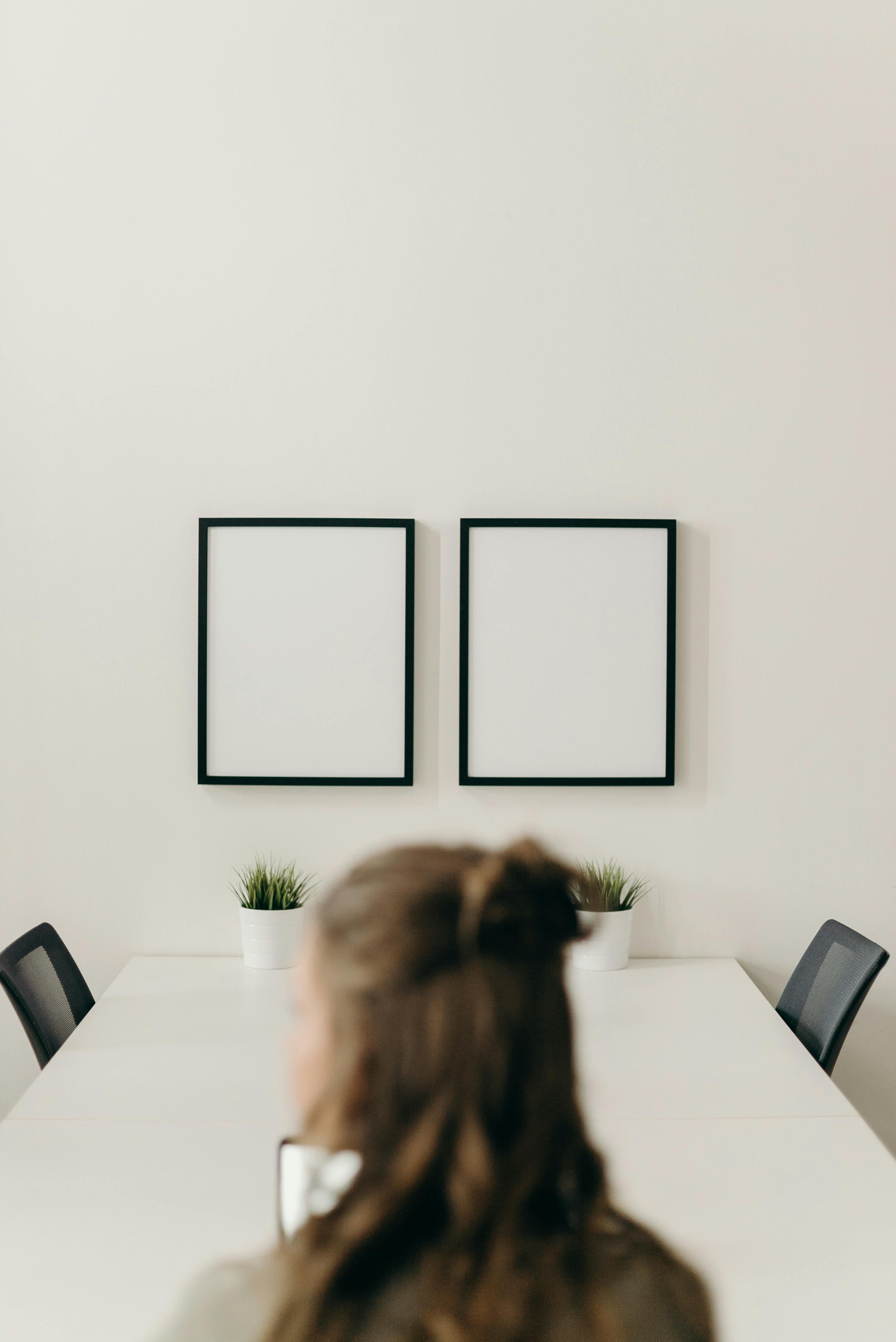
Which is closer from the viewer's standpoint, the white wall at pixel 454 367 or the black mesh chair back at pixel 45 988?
the black mesh chair back at pixel 45 988

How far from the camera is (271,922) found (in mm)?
2336

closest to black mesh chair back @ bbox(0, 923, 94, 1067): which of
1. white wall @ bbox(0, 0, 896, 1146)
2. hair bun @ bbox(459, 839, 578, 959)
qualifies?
white wall @ bbox(0, 0, 896, 1146)

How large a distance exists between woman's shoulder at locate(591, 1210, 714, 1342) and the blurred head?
0.07 meters

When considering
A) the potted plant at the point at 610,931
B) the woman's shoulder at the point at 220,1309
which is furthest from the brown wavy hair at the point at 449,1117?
the potted plant at the point at 610,931

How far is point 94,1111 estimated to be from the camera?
1682mm

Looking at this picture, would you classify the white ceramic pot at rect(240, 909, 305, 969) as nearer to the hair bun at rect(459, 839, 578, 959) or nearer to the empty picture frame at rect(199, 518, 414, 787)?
the empty picture frame at rect(199, 518, 414, 787)

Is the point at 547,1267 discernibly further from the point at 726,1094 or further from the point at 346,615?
the point at 346,615

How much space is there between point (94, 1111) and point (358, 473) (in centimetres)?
147

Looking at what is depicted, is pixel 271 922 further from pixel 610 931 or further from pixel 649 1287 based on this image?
pixel 649 1287

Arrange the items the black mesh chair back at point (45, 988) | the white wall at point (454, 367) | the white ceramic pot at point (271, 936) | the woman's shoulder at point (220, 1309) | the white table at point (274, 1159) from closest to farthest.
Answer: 1. the woman's shoulder at point (220, 1309)
2. the white table at point (274, 1159)
3. the black mesh chair back at point (45, 988)
4. the white ceramic pot at point (271, 936)
5. the white wall at point (454, 367)

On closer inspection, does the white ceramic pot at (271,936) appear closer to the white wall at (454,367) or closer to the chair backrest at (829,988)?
the white wall at (454,367)

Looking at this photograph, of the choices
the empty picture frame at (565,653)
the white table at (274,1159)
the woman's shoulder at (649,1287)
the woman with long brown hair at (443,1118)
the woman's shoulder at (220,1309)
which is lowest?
the white table at (274,1159)

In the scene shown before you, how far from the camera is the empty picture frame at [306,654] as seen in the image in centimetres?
245

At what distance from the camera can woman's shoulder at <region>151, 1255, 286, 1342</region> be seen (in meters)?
0.85
